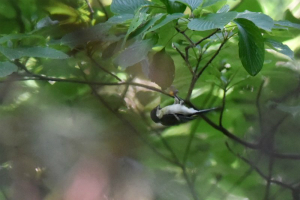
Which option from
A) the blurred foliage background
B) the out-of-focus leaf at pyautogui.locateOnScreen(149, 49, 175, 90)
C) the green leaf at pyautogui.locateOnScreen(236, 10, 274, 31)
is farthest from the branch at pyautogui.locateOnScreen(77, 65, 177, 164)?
the green leaf at pyautogui.locateOnScreen(236, 10, 274, 31)

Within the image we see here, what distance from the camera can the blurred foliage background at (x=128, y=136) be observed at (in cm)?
68

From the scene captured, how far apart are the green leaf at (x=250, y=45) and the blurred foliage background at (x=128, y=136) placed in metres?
0.17

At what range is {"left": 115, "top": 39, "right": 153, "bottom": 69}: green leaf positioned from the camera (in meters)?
0.54

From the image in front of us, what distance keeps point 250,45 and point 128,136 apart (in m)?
0.35

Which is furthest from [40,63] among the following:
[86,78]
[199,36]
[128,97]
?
[199,36]

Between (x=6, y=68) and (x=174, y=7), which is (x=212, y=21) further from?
(x=6, y=68)

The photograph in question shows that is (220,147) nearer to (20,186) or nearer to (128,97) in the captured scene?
(128,97)

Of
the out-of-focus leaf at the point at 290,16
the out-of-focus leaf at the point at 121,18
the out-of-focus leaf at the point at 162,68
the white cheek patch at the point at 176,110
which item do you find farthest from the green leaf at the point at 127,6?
the out-of-focus leaf at the point at 290,16

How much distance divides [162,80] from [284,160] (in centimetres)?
34

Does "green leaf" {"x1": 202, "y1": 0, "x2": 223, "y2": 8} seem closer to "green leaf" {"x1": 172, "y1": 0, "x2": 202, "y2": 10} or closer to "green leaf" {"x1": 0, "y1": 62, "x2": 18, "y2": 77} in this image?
"green leaf" {"x1": 172, "y1": 0, "x2": 202, "y2": 10}

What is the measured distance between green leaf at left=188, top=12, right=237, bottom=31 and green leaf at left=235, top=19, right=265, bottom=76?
53 mm

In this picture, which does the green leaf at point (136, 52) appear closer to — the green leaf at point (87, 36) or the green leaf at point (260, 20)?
the green leaf at point (87, 36)

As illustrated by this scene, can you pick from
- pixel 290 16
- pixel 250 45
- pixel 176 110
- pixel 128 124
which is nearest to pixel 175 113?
pixel 176 110

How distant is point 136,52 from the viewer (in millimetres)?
544
